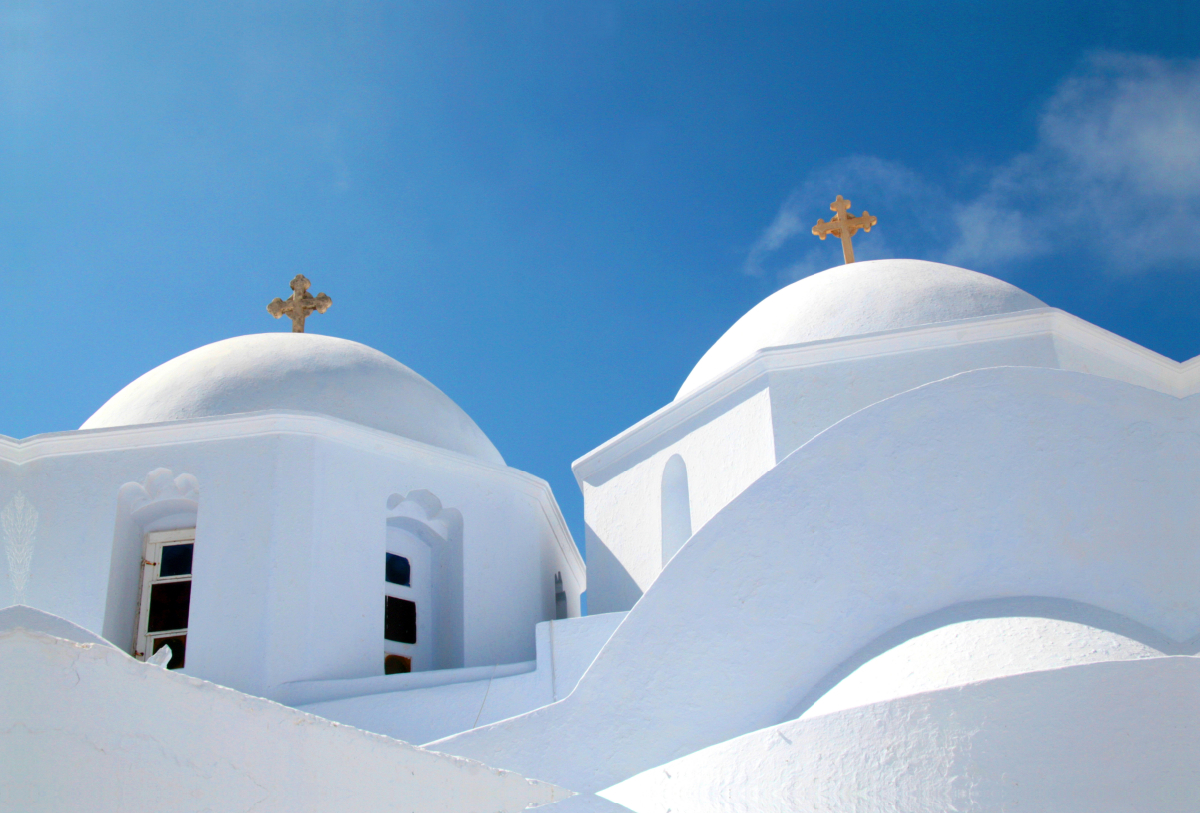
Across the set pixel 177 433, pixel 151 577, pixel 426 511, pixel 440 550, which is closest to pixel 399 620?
pixel 440 550

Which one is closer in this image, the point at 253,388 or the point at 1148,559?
the point at 1148,559

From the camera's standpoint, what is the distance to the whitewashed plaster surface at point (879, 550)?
4043 mm

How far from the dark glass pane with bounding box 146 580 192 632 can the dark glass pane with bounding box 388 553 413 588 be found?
5.31ft

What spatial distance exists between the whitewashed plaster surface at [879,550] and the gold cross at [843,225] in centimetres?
619

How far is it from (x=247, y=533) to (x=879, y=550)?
484 cm

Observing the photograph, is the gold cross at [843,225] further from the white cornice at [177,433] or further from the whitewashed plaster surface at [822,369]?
the white cornice at [177,433]

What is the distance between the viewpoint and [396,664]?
8227 millimetres

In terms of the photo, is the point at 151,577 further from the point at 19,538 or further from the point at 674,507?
the point at 674,507

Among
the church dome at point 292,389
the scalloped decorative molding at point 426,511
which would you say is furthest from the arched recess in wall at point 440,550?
the church dome at point 292,389

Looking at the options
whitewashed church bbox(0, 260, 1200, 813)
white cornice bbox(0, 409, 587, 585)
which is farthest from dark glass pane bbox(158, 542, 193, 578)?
white cornice bbox(0, 409, 587, 585)

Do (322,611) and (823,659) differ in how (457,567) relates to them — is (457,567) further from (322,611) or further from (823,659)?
(823,659)

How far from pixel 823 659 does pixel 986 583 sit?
75 centimetres

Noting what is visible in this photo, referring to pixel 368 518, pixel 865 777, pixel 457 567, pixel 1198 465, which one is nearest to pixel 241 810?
pixel 865 777

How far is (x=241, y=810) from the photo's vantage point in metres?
2.82
